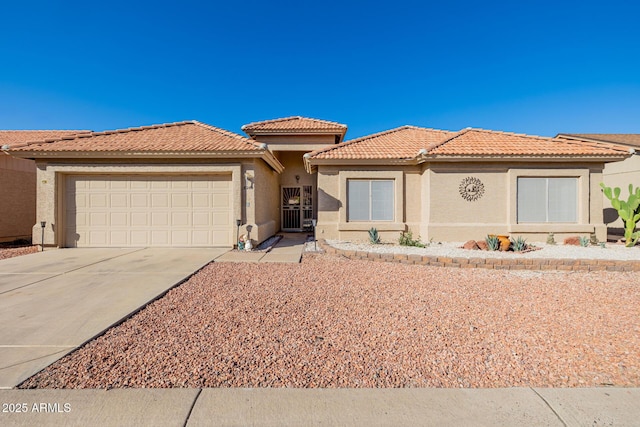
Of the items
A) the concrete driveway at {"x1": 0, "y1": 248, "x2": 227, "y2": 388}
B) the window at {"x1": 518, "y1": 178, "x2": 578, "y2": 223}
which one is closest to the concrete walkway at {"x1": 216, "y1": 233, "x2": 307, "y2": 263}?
the concrete driveway at {"x1": 0, "y1": 248, "x2": 227, "y2": 388}

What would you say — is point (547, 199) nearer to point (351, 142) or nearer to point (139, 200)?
point (351, 142)

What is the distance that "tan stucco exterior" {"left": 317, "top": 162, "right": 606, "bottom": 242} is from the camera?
36.5 ft

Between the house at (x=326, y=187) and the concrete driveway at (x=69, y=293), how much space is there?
1.27 metres

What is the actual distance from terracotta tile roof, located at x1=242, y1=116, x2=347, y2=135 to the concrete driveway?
10422 mm

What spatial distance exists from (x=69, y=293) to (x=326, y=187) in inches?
330

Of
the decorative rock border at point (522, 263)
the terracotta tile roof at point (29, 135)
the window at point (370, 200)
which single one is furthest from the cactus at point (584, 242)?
the terracotta tile roof at point (29, 135)

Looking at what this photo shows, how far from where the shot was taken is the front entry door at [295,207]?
704 inches

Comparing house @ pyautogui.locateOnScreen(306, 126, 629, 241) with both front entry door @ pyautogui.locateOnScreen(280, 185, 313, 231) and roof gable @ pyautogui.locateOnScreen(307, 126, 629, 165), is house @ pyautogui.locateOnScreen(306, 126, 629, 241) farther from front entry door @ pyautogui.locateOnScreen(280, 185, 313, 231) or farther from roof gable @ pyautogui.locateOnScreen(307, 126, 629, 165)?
front entry door @ pyautogui.locateOnScreen(280, 185, 313, 231)

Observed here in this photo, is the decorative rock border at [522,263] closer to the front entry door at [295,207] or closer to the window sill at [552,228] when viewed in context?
the window sill at [552,228]

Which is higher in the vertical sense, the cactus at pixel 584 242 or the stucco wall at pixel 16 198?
the stucco wall at pixel 16 198

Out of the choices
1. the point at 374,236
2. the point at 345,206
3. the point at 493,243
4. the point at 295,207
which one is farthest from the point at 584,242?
the point at 295,207

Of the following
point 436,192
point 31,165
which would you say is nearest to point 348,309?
point 436,192

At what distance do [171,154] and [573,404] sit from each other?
11170mm

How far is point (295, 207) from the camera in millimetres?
17969
